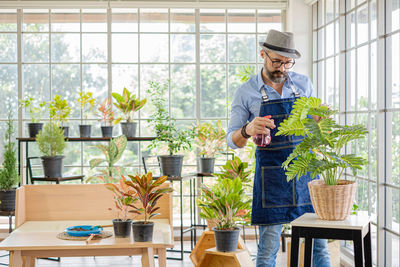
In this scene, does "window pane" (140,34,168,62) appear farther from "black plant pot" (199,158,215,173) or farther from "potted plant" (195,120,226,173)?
"black plant pot" (199,158,215,173)

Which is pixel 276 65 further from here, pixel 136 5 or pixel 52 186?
pixel 136 5

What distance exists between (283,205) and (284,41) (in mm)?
908

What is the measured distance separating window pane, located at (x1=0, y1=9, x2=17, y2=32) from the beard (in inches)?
156

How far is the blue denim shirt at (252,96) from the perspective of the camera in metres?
2.90

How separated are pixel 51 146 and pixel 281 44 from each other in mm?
3027

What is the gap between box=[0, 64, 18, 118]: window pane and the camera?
5812 mm

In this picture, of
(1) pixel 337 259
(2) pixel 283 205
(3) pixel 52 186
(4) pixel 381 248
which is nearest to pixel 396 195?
(4) pixel 381 248

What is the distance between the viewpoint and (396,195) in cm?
372

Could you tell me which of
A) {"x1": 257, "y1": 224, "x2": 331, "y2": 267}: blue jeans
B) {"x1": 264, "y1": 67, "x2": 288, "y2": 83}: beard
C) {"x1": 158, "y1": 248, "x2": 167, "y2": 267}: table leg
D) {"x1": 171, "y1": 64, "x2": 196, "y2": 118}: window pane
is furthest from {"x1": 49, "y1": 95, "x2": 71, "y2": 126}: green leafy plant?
{"x1": 257, "y1": 224, "x2": 331, "y2": 267}: blue jeans

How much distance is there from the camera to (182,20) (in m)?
5.91

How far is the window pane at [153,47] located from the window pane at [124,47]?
89 mm

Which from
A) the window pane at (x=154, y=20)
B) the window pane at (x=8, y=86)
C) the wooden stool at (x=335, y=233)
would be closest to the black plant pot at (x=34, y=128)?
the window pane at (x=8, y=86)

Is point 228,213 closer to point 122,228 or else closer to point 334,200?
point 122,228

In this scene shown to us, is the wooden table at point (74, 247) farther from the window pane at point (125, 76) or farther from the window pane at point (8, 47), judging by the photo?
the window pane at point (8, 47)
